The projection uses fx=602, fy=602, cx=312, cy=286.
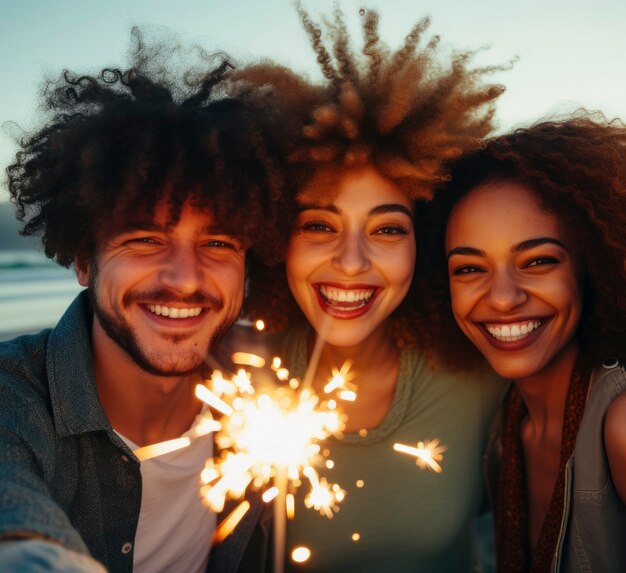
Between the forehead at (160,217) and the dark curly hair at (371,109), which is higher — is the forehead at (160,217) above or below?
below

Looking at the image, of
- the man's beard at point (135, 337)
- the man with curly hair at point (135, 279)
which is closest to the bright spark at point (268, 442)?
the man with curly hair at point (135, 279)

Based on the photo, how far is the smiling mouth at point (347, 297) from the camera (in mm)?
2957

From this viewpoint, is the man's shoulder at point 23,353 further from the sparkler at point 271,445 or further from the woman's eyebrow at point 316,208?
the woman's eyebrow at point 316,208

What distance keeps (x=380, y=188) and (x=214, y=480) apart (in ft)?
5.56

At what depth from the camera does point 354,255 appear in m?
2.86

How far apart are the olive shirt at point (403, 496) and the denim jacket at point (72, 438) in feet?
3.09

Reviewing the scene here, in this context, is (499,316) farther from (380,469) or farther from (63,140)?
(63,140)

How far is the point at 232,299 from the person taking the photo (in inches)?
112

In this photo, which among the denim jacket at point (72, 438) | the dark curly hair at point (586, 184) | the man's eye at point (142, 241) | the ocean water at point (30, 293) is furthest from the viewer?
the ocean water at point (30, 293)

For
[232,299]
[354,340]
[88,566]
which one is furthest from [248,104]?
[88,566]

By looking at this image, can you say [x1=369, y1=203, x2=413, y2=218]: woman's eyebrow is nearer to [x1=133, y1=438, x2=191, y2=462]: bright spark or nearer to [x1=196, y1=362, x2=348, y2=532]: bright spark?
[x1=196, y1=362, x2=348, y2=532]: bright spark

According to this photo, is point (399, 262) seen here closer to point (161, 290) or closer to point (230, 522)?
point (161, 290)

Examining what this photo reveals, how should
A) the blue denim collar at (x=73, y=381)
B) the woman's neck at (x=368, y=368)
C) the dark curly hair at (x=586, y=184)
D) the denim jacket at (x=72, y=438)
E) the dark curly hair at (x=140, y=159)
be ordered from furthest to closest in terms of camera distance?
1. the woman's neck at (x=368, y=368)
2. the dark curly hair at (x=586, y=184)
3. the dark curly hair at (x=140, y=159)
4. the blue denim collar at (x=73, y=381)
5. the denim jacket at (x=72, y=438)

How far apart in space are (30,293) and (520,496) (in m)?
14.0
